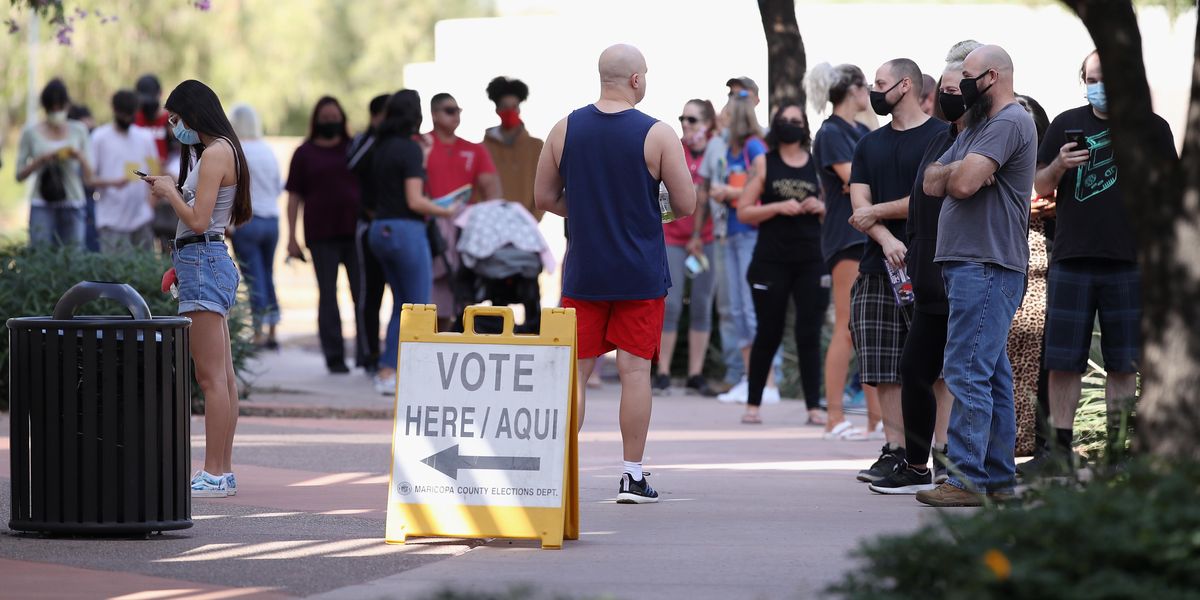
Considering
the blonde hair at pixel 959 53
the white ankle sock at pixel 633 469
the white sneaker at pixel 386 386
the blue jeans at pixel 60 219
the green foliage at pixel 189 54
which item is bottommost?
the white sneaker at pixel 386 386

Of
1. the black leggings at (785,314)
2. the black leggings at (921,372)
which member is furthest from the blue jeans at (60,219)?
the black leggings at (921,372)

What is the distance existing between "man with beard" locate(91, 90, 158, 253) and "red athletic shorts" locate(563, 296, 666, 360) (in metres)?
8.65

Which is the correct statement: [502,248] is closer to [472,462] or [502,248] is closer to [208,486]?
[208,486]

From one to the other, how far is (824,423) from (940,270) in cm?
370

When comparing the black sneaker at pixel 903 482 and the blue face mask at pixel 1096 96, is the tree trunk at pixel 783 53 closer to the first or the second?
the blue face mask at pixel 1096 96

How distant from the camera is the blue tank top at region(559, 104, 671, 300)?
24.2ft

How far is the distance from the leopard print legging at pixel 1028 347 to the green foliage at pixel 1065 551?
14.2 feet

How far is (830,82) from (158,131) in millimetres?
8255

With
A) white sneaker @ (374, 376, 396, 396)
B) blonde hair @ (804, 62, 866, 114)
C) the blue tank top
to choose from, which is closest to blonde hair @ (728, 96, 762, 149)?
blonde hair @ (804, 62, 866, 114)

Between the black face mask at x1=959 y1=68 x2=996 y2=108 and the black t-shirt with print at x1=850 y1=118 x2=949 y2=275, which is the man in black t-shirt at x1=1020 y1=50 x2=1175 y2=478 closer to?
the black t-shirt with print at x1=850 y1=118 x2=949 y2=275

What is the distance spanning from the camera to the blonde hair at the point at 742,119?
12062 mm

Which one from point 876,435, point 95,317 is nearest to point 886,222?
point 876,435

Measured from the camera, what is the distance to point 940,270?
7422mm

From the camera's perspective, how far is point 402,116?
40.4ft
